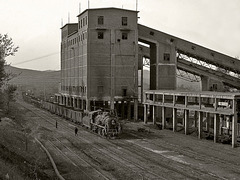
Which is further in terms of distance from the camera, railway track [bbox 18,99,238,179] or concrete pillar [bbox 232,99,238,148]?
concrete pillar [bbox 232,99,238,148]

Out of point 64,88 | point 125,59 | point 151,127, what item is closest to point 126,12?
point 125,59

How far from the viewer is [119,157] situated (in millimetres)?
30406

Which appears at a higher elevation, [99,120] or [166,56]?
[166,56]

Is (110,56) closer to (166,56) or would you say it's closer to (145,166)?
(166,56)

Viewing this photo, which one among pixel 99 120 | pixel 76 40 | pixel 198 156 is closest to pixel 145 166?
pixel 198 156

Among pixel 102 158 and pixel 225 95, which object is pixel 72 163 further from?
pixel 225 95

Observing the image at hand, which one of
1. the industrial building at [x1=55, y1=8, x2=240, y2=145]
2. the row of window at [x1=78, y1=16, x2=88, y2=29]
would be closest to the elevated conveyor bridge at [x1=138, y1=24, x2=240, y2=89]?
the industrial building at [x1=55, y1=8, x2=240, y2=145]

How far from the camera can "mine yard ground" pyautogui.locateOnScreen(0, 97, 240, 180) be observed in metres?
23.7

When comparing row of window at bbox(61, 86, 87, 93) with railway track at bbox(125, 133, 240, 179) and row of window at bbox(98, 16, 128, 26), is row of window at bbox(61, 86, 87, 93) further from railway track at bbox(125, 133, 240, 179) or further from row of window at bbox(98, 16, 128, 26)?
railway track at bbox(125, 133, 240, 179)

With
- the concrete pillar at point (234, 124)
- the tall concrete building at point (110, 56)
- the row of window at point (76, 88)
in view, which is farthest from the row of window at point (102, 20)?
the concrete pillar at point (234, 124)

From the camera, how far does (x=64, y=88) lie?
9056 cm

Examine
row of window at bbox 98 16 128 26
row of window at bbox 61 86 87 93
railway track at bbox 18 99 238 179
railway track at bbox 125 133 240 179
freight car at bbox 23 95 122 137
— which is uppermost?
row of window at bbox 98 16 128 26

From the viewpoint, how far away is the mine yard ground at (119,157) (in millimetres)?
23656

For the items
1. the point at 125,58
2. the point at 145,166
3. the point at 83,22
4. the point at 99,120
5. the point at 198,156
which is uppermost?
the point at 83,22
